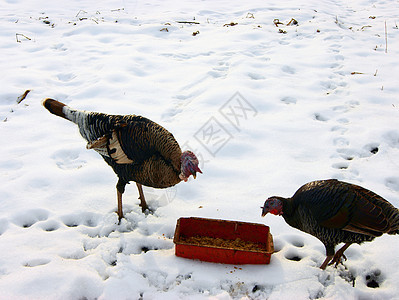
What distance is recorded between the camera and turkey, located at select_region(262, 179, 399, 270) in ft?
7.56

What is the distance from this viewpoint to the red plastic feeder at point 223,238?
256 centimetres

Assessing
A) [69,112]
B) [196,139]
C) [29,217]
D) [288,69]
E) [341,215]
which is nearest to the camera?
[341,215]

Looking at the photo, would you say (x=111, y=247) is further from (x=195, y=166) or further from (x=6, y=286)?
(x=195, y=166)

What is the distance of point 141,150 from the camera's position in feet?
9.48

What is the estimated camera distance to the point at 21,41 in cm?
721

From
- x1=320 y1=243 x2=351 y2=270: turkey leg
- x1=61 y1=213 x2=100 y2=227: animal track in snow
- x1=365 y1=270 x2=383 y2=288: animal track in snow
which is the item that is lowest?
x1=61 y1=213 x2=100 y2=227: animal track in snow

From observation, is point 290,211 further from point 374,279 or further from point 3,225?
point 3,225

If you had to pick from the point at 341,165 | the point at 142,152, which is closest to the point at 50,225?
the point at 142,152

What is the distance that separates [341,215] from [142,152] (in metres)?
1.71

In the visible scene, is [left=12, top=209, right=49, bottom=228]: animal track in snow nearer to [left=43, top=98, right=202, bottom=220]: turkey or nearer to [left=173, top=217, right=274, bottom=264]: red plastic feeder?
[left=43, top=98, right=202, bottom=220]: turkey

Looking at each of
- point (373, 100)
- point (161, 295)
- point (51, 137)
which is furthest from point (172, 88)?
point (161, 295)

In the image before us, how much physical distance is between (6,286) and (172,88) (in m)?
3.95

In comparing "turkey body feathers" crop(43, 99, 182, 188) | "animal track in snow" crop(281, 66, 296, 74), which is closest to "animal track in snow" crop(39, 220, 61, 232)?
"turkey body feathers" crop(43, 99, 182, 188)

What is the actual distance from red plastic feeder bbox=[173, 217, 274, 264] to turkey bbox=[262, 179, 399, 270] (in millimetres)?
381
